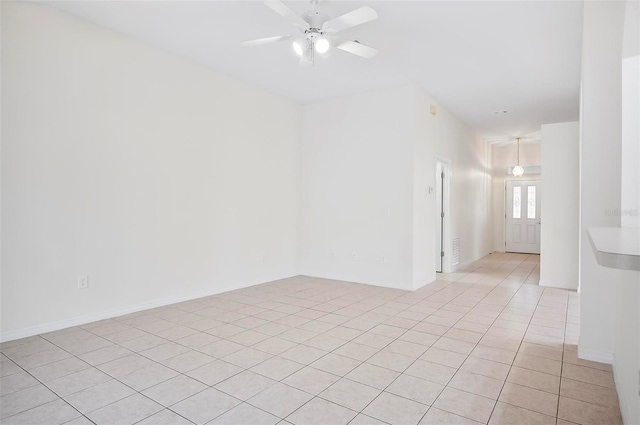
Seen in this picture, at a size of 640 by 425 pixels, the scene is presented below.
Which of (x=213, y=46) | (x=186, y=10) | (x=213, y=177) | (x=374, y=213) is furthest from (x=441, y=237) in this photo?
(x=186, y=10)

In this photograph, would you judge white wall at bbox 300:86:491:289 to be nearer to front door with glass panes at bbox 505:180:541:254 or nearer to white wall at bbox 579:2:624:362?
white wall at bbox 579:2:624:362

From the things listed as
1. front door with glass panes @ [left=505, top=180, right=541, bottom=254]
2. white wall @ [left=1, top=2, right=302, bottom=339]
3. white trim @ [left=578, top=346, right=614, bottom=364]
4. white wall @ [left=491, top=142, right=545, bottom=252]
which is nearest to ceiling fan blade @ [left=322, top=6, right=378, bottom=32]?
white wall @ [left=1, top=2, right=302, bottom=339]

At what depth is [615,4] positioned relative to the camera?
2.65m

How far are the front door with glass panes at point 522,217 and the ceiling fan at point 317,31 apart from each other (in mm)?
8580

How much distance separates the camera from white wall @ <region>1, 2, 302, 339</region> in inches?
126

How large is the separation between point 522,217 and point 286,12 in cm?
958

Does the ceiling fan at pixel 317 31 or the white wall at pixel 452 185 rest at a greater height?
the ceiling fan at pixel 317 31

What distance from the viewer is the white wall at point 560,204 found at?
544 cm

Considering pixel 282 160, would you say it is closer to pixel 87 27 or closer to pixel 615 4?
pixel 87 27

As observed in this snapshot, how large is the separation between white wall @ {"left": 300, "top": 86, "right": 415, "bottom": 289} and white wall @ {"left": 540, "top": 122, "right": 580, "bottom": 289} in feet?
7.53

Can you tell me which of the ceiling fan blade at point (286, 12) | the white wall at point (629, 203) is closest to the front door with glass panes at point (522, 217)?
the white wall at point (629, 203)

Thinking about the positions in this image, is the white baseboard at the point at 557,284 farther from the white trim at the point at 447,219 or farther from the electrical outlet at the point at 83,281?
the electrical outlet at the point at 83,281

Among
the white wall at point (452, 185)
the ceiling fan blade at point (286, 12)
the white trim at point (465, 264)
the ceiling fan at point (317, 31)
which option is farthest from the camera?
the white trim at point (465, 264)

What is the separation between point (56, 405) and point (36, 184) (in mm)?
2059
